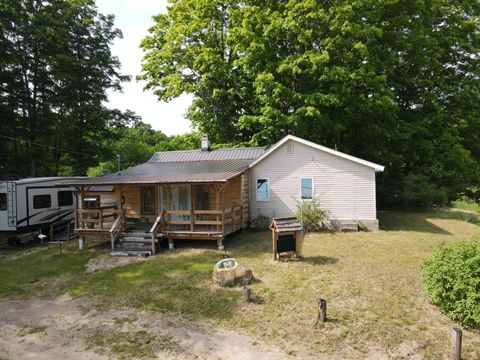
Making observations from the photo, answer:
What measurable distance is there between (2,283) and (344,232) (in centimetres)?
1425

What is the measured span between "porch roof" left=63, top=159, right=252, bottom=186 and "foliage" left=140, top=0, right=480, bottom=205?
6.92 meters

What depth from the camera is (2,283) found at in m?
11.0

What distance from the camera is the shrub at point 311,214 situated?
1627 cm

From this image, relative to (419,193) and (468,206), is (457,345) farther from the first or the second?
(468,206)

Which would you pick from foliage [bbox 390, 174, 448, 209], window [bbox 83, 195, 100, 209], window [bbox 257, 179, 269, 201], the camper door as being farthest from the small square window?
the camper door

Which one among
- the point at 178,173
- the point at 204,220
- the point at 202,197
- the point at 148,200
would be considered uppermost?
the point at 178,173

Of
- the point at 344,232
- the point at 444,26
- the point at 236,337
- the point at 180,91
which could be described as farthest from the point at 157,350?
the point at 444,26

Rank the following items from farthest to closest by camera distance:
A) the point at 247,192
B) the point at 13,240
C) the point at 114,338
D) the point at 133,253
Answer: the point at 247,192 → the point at 13,240 → the point at 133,253 → the point at 114,338

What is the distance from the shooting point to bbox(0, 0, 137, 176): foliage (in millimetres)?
24016

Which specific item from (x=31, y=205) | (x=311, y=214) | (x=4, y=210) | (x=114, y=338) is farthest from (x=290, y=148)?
(x=4, y=210)

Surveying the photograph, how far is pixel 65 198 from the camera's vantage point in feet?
64.0

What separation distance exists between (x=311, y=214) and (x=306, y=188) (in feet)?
4.72

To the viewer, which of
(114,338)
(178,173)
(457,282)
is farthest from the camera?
(178,173)

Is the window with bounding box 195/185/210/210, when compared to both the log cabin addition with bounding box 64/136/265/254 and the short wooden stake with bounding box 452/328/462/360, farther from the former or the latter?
the short wooden stake with bounding box 452/328/462/360
